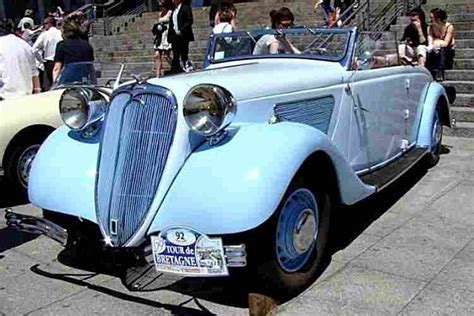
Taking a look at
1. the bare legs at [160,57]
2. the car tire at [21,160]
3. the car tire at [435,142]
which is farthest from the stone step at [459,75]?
the car tire at [21,160]

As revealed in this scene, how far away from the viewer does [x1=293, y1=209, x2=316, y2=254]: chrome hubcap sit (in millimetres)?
3571

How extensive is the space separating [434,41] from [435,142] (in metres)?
3.21

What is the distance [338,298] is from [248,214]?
0.83 meters

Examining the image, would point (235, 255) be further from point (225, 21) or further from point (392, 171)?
point (225, 21)

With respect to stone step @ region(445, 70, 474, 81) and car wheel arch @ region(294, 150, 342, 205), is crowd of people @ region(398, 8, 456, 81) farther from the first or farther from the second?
car wheel arch @ region(294, 150, 342, 205)

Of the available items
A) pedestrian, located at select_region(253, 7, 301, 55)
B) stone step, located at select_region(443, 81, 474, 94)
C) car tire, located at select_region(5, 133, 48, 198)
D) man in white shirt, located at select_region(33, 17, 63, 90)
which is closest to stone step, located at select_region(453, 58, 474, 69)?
stone step, located at select_region(443, 81, 474, 94)

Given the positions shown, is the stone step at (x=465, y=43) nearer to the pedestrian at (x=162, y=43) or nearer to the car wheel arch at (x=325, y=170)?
the pedestrian at (x=162, y=43)

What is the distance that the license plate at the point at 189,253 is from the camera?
10.1 ft

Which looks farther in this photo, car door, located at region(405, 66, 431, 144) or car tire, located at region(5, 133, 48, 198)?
car tire, located at region(5, 133, 48, 198)

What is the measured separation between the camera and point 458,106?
8.66m

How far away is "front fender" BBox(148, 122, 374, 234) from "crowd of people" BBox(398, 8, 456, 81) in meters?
5.98

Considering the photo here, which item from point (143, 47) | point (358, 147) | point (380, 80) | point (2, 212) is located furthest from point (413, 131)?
point (143, 47)

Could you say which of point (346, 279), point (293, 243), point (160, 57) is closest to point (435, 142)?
point (346, 279)

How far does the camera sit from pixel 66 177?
3.72 metres
